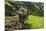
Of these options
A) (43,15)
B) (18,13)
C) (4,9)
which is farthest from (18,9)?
(43,15)

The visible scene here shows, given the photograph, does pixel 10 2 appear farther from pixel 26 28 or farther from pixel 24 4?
pixel 26 28

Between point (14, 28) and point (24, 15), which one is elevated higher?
point (24, 15)

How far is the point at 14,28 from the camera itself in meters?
1.04

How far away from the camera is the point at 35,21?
1077mm

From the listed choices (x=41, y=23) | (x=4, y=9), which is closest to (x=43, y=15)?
(x=41, y=23)

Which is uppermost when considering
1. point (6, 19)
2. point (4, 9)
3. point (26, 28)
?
point (4, 9)

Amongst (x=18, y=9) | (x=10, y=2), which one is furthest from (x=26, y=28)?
(x=10, y=2)

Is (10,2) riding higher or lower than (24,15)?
higher

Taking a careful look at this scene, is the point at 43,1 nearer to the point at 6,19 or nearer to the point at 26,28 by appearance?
the point at 26,28

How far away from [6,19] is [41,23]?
1.38ft

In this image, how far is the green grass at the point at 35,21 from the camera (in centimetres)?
107

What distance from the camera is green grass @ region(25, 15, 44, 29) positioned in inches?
42.1

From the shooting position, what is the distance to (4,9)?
101cm
